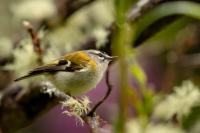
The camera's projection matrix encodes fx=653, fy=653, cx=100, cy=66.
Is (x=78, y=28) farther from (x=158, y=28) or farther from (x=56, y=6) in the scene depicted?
(x=158, y=28)

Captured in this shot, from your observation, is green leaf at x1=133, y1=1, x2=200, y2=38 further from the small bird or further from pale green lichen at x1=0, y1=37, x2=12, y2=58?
pale green lichen at x1=0, y1=37, x2=12, y2=58

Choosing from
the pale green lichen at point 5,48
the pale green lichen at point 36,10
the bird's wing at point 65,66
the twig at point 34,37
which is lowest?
the bird's wing at point 65,66

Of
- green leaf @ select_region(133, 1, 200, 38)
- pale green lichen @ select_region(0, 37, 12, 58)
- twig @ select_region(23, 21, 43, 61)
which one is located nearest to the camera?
green leaf @ select_region(133, 1, 200, 38)

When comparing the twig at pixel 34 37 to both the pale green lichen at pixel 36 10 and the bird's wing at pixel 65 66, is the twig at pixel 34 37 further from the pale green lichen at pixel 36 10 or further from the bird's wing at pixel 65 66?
the pale green lichen at pixel 36 10

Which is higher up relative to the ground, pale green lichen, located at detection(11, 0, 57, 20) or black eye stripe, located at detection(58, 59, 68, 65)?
pale green lichen, located at detection(11, 0, 57, 20)

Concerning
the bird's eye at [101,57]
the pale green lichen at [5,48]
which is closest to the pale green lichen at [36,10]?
the pale green lichen at [5,48]

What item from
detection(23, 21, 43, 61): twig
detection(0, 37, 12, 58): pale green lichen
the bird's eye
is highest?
detection(0, 37, 12, 58): pale green lichen

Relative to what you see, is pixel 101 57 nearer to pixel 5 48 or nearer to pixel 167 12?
pixel 167 12

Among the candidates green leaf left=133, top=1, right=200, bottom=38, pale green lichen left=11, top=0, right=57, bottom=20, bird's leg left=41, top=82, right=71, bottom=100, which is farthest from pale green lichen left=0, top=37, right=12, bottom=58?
green leaf left=133, top=1, right=200, bottom=38
